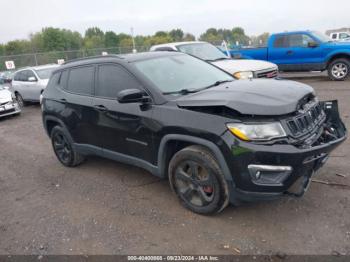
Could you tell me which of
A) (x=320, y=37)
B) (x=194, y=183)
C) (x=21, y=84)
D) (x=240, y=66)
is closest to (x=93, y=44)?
(x=21, y=84)

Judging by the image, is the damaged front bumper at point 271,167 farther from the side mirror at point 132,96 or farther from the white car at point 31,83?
the white car at point 31,83

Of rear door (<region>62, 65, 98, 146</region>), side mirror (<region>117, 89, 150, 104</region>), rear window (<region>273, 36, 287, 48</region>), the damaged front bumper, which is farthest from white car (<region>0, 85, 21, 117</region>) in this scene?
the damaged front bumper

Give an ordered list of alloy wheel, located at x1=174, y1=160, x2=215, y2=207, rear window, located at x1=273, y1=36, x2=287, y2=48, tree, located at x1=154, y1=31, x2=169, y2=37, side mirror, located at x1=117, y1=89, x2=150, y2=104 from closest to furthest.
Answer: alloy wheel, located at x1=174, y1=160, x2=215, y2=207
side mirror, located at x1=117, y1=89, x2=150, y2=104
rear window, located at x1=273, y1=36, x2=287, y2=48
tree, located at x1=154, y1=31, x2=169, y2=37

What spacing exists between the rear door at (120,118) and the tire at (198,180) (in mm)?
465

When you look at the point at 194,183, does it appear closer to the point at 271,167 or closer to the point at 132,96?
the point at 271,167

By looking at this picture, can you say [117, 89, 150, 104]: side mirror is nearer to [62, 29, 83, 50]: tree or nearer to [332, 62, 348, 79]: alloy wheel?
[332, 62, 348, 79]: alloy wheel

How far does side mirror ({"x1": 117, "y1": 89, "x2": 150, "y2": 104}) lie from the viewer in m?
3.78

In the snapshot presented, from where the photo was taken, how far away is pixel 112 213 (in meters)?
4.16

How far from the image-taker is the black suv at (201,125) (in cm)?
323

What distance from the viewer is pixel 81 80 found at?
202 inches

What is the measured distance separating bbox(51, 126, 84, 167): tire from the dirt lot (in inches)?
11.0

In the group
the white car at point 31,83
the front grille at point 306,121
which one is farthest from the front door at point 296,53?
the front grille at point 306,121

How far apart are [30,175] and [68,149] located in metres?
0.79

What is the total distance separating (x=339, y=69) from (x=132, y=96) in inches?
410
